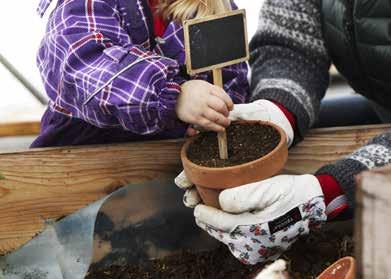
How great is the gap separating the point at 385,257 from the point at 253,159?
0.46 m

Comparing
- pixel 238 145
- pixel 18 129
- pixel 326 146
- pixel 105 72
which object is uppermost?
pixel 105 72

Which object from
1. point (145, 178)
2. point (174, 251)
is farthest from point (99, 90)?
point (174, 251)

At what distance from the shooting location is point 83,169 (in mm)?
1107

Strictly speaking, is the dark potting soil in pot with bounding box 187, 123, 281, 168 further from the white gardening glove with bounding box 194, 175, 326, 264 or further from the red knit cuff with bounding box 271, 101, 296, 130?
the red knit cuff with bounding box 271, 101, 296, 130

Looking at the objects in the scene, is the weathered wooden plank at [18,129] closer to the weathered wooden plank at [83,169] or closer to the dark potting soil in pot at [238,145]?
the weathered wooden plank at [83,169]

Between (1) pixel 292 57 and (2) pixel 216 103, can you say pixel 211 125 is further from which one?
(1) pixel 292 57

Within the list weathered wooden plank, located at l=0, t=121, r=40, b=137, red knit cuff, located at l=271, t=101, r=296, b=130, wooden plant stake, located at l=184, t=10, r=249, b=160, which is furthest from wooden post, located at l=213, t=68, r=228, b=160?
weathered wooden plank, located at l=0, t=121, r=40, b=137

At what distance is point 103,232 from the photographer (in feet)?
→ 3.59

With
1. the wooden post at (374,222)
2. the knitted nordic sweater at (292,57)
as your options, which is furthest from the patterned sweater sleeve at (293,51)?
the wooden post at (374,222)

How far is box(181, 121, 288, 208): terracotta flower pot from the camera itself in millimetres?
879

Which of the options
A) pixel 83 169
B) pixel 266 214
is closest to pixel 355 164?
pixel 266 214

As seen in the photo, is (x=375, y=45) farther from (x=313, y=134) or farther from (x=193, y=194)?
(x=193, y=194)

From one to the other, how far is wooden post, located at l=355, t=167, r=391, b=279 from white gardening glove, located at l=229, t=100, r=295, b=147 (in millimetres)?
627

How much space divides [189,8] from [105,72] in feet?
0.85
